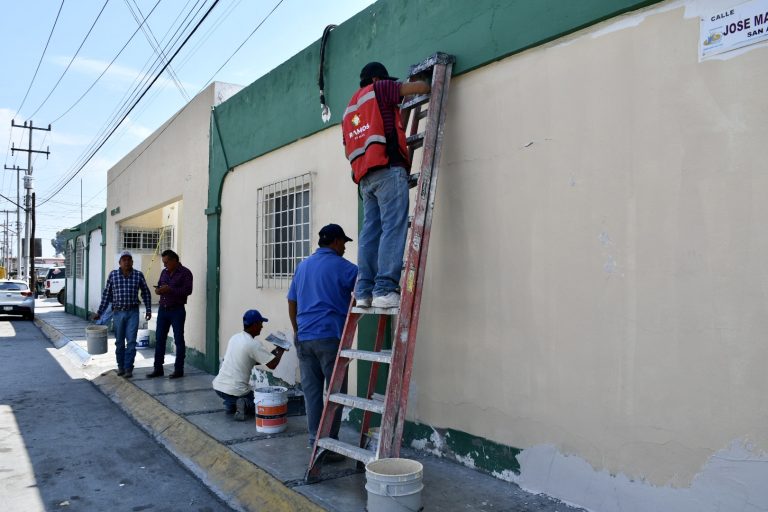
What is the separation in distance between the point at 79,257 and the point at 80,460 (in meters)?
19.5

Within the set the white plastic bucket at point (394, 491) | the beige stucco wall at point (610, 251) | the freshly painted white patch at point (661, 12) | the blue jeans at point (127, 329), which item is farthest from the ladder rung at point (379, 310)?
the blue jeans at point (127, 329)

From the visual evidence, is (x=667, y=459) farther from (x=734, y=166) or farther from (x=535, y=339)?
(x=734, y=166)

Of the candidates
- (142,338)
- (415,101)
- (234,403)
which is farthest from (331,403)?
(142,338)

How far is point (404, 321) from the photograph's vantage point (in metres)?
3.76

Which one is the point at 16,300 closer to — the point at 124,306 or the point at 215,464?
the point at 124,306

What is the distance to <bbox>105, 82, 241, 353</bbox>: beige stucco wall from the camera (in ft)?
30.2

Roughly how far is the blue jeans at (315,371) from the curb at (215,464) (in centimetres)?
54

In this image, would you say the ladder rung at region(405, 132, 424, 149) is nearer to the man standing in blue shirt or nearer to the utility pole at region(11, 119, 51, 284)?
the man standing in blue shirt

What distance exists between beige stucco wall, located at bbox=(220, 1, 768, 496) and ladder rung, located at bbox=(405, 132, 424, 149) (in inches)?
8.6

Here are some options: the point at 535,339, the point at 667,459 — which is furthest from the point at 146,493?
the point at 667,459

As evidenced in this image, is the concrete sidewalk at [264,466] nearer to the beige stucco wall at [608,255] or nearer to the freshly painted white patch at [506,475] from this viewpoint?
the freshly painted white patch at [506,475]

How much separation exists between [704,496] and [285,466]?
2.75 m

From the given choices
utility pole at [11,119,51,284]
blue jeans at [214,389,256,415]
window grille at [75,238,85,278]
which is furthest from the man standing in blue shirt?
utility pole at [11,119,51,284]

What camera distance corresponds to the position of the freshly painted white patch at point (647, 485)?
276cm
